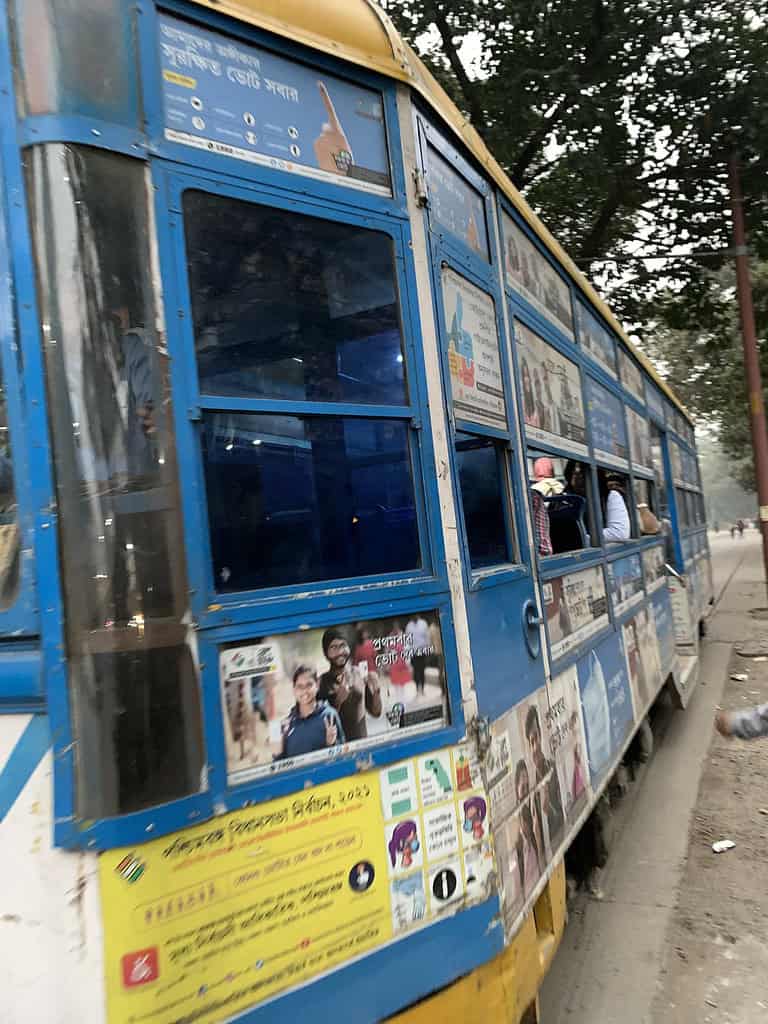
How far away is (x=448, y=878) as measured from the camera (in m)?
1.87

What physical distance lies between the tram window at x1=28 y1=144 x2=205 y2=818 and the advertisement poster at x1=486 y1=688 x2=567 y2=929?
932mm

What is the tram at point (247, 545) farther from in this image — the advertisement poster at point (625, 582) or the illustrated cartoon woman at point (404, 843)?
the advertisement poster at point (625, 582)

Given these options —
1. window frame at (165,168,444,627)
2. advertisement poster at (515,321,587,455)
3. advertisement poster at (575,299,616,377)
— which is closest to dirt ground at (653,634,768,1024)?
window frame at (165,168,444,627)

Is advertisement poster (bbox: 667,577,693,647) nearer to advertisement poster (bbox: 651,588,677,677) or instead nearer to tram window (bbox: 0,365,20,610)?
advertisement poster (bbox: 651,588,677,677)

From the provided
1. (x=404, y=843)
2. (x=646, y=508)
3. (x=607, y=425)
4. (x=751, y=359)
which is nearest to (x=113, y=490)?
(x=404, y=843)

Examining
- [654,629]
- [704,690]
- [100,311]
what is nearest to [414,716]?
[100,311]

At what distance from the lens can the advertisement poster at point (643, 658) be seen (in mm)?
4227

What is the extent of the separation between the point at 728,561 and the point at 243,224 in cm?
2569

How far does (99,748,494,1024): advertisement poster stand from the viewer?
1430mm

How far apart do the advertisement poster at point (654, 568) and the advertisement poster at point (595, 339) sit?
131 centimetres

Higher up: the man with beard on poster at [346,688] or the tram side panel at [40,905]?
the man with beard on poster at [346,688]

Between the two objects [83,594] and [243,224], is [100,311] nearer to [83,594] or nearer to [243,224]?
[243,224]

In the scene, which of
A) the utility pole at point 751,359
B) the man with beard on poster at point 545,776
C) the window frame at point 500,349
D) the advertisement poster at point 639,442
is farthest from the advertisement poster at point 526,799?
the utility pole at point 751,359

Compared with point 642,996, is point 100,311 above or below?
above
